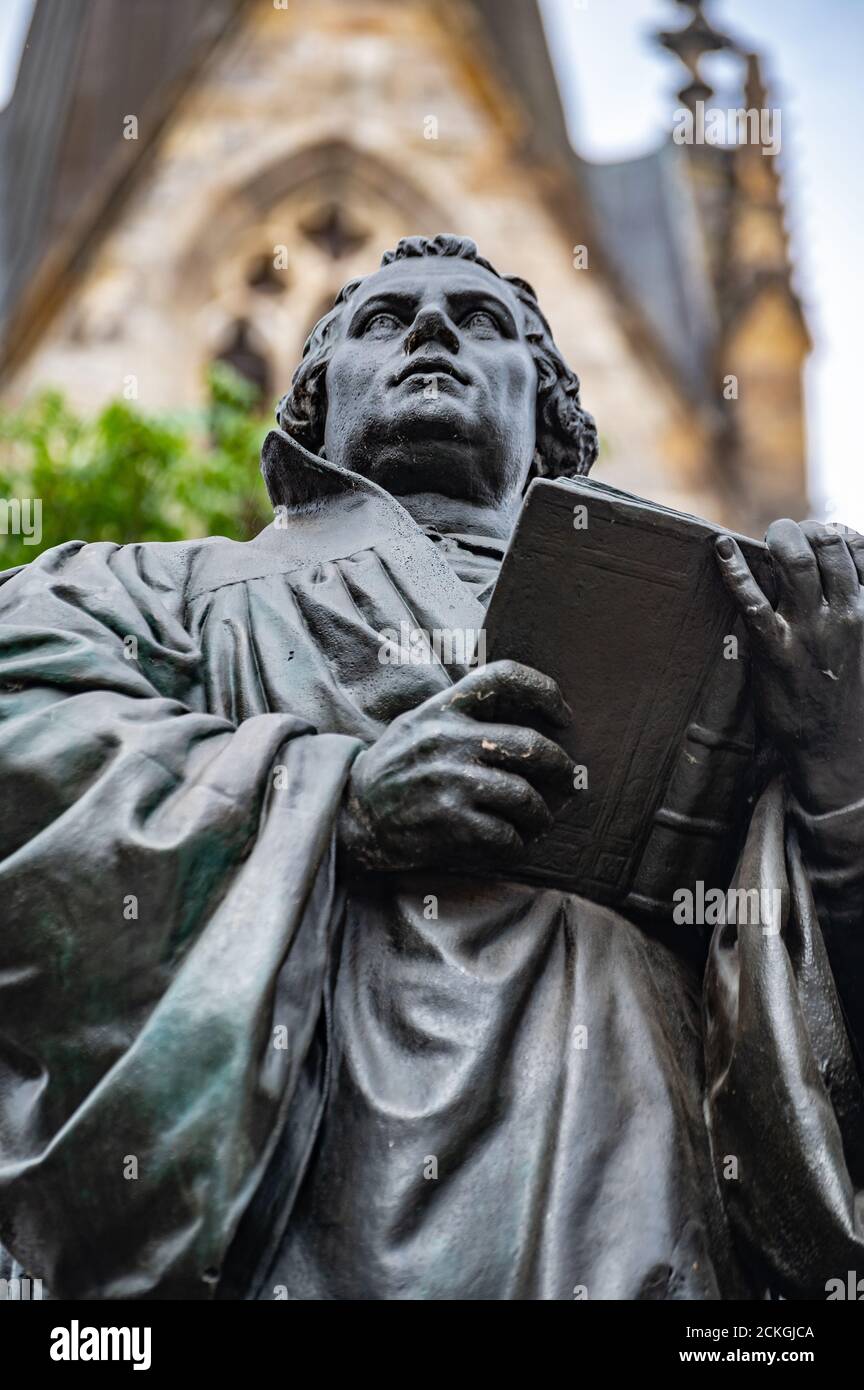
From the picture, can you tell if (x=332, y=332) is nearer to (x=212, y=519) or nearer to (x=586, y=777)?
(x=586, y=777)

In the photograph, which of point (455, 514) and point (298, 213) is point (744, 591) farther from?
point (298, 213)

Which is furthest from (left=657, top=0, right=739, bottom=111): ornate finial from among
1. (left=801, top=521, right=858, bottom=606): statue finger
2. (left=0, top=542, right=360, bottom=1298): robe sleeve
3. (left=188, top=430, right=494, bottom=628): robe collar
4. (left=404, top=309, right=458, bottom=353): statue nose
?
(left=0, top=542, right=360, bottom=1298): robe sleeve

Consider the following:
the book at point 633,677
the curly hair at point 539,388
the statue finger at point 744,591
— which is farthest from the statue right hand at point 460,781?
the curly hair at point 539,388

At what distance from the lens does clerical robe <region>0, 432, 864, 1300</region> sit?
3482 mm

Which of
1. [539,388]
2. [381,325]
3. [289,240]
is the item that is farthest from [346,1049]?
[289,240]

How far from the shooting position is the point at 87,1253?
11.4 ft

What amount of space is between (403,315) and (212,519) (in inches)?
404

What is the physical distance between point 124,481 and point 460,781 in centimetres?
1172

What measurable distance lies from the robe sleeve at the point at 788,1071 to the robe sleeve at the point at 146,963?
2.16ft

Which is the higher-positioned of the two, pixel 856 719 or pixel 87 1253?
pixel 856 719

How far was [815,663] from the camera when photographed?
4.02 m

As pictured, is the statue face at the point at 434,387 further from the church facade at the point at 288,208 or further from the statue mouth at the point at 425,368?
the church facade at the point at 288,208
